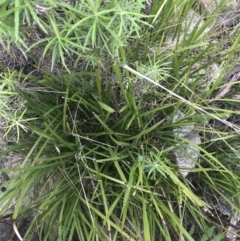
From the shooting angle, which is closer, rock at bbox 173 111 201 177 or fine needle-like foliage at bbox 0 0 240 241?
fine needle-like foliage at bbox 0 0 240 241

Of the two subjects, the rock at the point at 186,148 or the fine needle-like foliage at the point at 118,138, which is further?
the rock at the point at 186,148

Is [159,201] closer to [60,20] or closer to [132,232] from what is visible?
[132,232]

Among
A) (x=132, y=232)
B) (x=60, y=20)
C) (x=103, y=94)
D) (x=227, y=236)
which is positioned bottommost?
(x=227, y=236)

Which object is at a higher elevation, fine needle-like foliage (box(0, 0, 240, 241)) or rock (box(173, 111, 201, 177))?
fine needle-like foliage (box(0, 0, 240, 241))

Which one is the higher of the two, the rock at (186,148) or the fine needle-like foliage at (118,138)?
the fine needle-like foliage at (118,138)

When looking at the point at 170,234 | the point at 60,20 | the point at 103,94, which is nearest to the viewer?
the point at 60,20

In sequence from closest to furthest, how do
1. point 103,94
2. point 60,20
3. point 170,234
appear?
point 60,20
point 103,94
point 170,234

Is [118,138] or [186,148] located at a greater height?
[118,138]

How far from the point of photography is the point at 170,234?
1281mm

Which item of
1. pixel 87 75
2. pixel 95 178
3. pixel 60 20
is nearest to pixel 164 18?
pixel 87 75

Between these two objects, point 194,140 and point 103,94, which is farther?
point 194,140

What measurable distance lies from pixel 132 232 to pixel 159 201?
0.12 m

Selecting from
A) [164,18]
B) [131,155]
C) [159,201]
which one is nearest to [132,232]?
[159,201]

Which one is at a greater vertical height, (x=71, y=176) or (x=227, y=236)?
(x=71, y=176)
